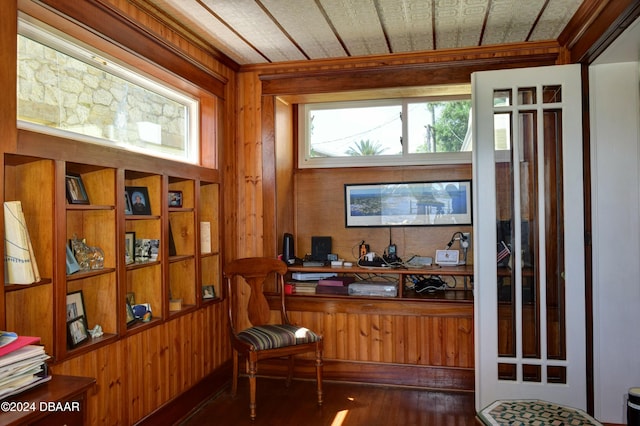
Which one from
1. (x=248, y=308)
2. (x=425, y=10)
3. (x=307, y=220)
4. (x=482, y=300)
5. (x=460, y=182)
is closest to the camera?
(x=425, y=10)

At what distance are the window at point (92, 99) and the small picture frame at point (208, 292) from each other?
978mm

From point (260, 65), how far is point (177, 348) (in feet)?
7.41

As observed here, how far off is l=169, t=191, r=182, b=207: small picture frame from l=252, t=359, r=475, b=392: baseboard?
5.06ft

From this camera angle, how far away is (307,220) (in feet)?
14.0

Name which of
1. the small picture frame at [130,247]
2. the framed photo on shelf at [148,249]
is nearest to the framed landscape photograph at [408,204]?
the framed photo on shelf at [148,249]

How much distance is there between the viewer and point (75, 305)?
233 centimetres

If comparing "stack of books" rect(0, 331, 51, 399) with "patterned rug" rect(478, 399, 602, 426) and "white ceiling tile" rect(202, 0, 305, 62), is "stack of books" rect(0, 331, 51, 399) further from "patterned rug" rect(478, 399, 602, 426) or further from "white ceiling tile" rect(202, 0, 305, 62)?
"white ceiling tile" rect(202, 0, 305, 62)

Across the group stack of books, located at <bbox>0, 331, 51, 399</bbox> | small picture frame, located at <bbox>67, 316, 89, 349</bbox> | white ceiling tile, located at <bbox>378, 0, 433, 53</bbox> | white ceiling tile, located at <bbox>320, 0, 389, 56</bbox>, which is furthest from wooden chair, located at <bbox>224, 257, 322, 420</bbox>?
white ceiling tile, located at <bbox>378, 0, 433, 53</bbox>

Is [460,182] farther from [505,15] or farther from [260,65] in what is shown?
[260,65]

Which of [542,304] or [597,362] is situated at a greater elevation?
[542,304]

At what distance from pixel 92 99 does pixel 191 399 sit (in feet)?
6.60

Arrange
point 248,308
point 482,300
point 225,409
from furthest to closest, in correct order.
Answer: point 248,308 < point 225,409 < point 482,300

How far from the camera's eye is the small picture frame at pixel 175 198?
122 inches

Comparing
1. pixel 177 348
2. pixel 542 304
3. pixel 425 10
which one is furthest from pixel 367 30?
pixel 177 348
